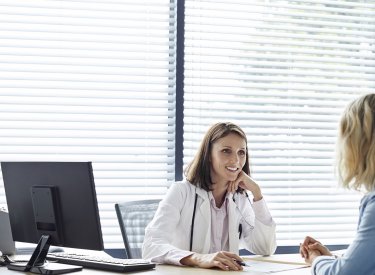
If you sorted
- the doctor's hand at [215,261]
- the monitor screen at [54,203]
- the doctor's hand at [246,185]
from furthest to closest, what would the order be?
the doctor's hand at [246,185], the doctor's hand at [215,261], the monitor screen at [54,203]

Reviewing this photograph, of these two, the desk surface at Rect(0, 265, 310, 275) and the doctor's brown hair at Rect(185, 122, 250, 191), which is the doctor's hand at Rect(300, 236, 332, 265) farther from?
the doctor's brown hair at Rect(185, 122, 250, 191)

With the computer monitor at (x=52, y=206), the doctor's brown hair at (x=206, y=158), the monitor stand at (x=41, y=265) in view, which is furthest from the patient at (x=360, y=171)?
the doctor's brown hair at (x=206, y=158)

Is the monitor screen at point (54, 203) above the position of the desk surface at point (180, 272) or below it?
above

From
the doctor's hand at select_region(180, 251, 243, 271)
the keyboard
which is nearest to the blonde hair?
the doctor's hand at select_region(180, 251, 243, 271)

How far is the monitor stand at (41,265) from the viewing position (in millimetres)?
2590

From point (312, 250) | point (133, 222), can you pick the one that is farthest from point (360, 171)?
point (133, 222)

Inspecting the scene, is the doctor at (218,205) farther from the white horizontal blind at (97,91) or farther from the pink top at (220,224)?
the white horizontal blind at (97,91)

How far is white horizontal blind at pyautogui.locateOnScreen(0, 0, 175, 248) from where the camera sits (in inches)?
150

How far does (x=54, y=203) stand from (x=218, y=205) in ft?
3.44

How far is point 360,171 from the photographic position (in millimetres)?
2121

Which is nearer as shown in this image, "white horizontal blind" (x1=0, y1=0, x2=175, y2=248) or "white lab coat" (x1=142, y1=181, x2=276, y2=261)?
"white lab coat" (x1=142, y1=181, x2=276, y2=261)

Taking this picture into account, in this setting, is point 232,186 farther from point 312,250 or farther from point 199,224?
point 312,250

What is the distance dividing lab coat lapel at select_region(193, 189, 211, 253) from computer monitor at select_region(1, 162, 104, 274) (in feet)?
2.73

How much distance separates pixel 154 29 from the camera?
4.00 m
